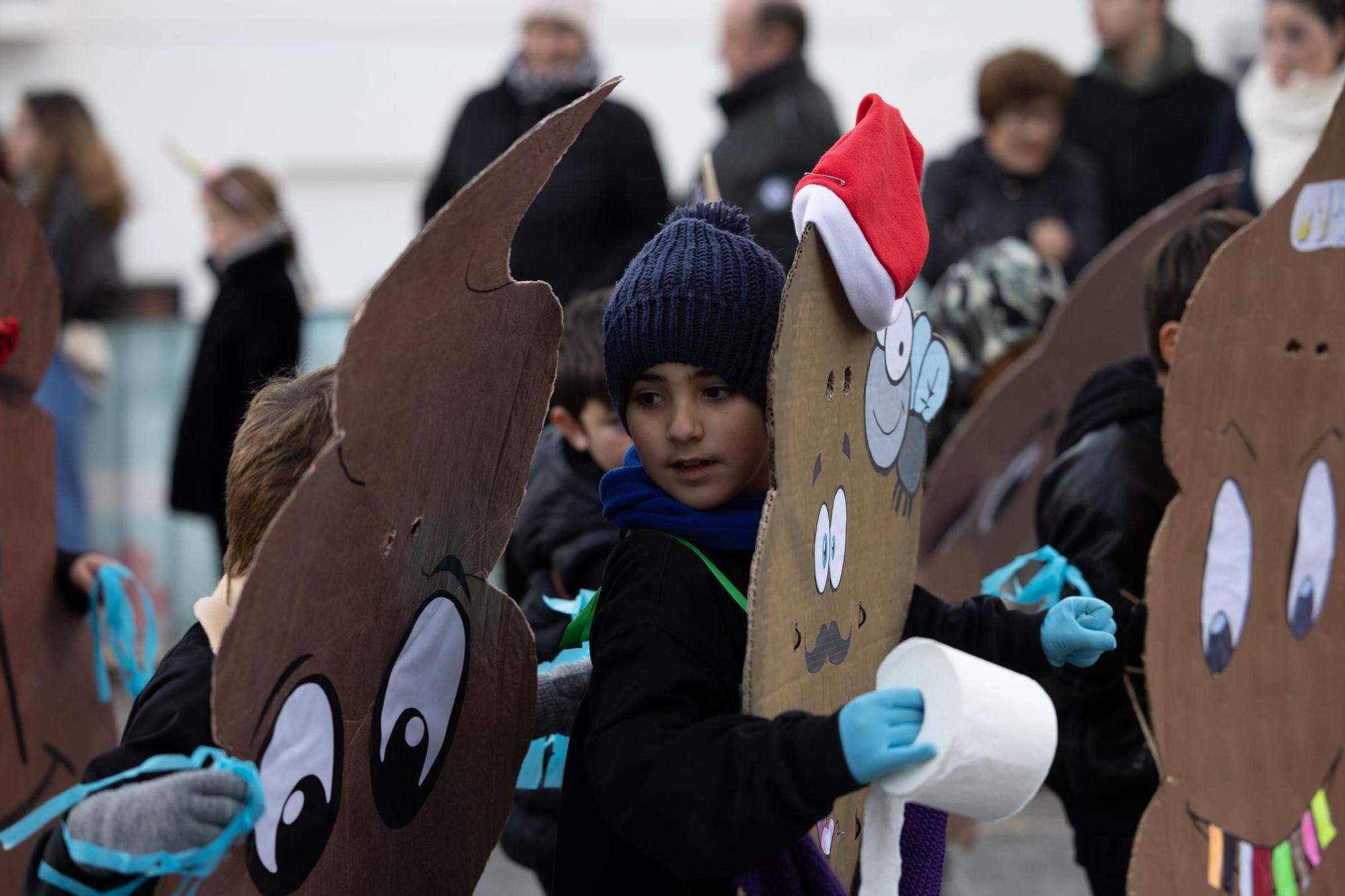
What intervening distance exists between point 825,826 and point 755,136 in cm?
302

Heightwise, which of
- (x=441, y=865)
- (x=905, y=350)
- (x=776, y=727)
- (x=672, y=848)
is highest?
(x=905, y=350)

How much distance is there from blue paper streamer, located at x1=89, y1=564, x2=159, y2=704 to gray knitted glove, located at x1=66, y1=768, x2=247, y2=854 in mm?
940

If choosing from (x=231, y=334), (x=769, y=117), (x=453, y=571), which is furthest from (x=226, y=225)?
(x=453, y=571)

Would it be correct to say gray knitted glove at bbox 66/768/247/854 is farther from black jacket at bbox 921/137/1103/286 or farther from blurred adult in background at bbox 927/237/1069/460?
black jacket at bbox 921/137/1103/286

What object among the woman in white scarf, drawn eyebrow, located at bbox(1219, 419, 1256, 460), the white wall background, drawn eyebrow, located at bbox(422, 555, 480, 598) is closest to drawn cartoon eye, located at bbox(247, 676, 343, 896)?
drawn eyebrow, located at bbox(422, 555, 480, 598)

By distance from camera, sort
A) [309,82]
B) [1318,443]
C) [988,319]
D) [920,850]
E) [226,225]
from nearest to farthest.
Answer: [920,850], [1318,443], [988,319], [226,225], [309,82]

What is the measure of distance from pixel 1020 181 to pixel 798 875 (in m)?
3.29

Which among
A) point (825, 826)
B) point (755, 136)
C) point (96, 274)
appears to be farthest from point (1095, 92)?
point (825, 826)

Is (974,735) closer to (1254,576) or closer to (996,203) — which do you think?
(1254,576)

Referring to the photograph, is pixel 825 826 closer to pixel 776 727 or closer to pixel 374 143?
pixel 776 727

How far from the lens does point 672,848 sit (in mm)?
1638

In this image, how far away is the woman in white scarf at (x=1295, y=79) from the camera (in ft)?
14.9

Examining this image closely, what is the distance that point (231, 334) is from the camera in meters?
4.72

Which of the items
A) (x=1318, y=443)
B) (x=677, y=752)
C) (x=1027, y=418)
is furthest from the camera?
(x=1027, y=418)
